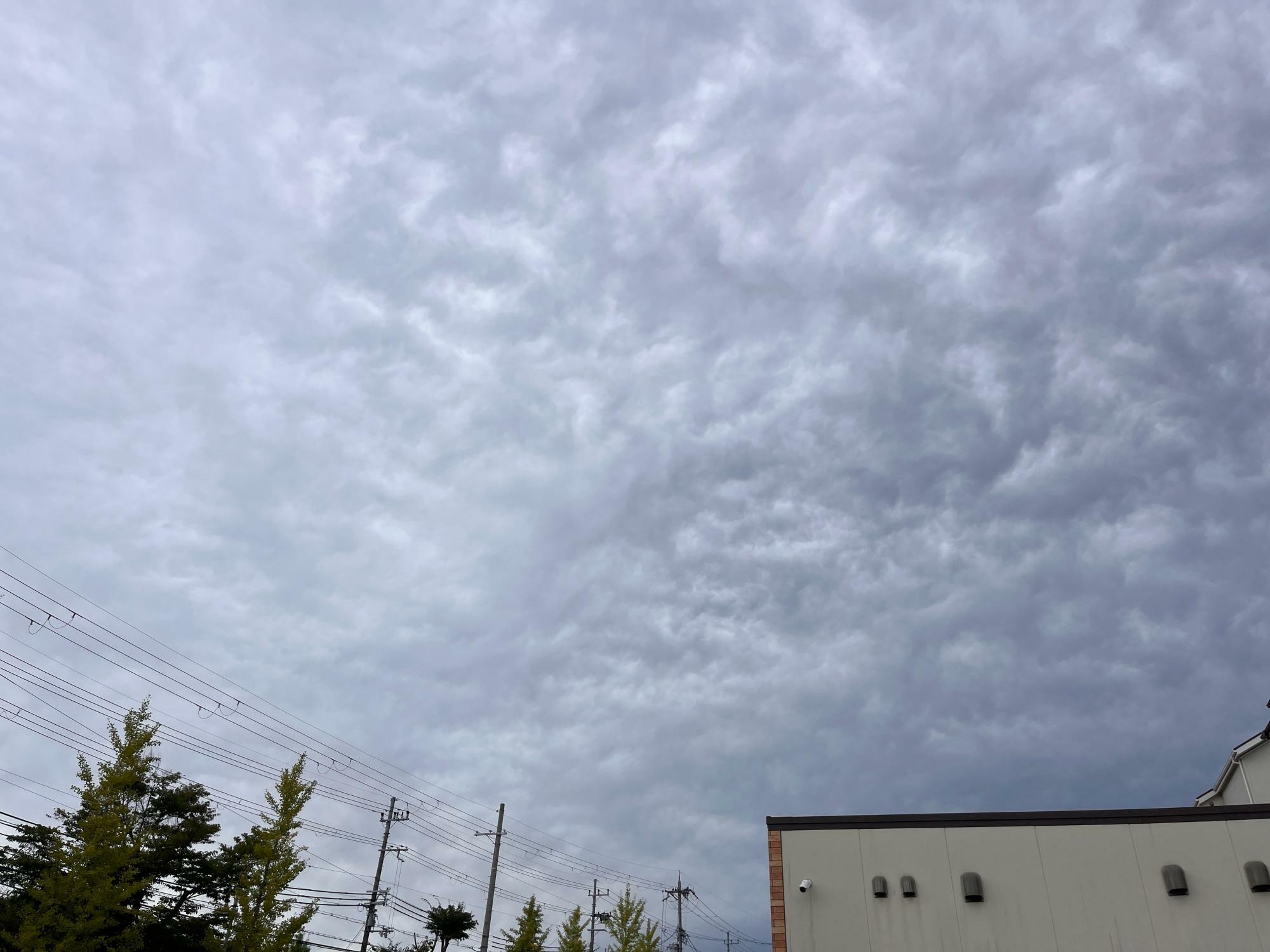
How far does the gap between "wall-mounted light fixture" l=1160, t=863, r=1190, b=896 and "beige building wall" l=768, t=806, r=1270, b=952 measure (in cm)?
13

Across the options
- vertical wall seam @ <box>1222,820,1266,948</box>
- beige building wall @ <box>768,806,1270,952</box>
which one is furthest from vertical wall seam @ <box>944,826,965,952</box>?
vertical wall seam @ <box>1222,820,1266,948</box>

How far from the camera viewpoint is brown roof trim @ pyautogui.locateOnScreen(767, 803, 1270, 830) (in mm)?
23844

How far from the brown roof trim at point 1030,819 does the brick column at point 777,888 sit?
457 mm

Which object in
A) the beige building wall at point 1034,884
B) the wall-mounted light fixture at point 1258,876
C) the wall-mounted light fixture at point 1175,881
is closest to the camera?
the wall-mounted light fixture at point 1258,876

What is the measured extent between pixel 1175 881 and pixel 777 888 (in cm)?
1083

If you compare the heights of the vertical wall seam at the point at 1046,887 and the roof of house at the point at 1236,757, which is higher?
the roof of house at the point at 1236,757

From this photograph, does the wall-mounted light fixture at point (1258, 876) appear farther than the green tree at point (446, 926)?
No

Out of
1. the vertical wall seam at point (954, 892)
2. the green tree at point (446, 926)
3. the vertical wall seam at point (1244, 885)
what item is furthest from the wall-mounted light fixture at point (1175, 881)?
the green tree at point (446, 926)

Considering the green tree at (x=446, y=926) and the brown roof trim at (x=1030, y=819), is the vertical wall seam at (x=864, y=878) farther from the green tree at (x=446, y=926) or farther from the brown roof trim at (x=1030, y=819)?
the green tree at (x=446, y=926)

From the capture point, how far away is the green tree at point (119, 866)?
97.5 feet

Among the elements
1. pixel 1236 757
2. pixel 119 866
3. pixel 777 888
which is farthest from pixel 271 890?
pixel 1236 757

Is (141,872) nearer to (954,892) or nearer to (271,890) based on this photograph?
(271,890)

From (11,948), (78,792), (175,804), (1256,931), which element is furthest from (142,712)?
(1256,931)

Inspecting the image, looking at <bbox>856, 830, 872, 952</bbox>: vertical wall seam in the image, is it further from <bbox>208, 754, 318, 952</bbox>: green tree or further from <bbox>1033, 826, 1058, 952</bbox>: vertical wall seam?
<bbox>208, 754, 318, 952</bbox>: green tree
